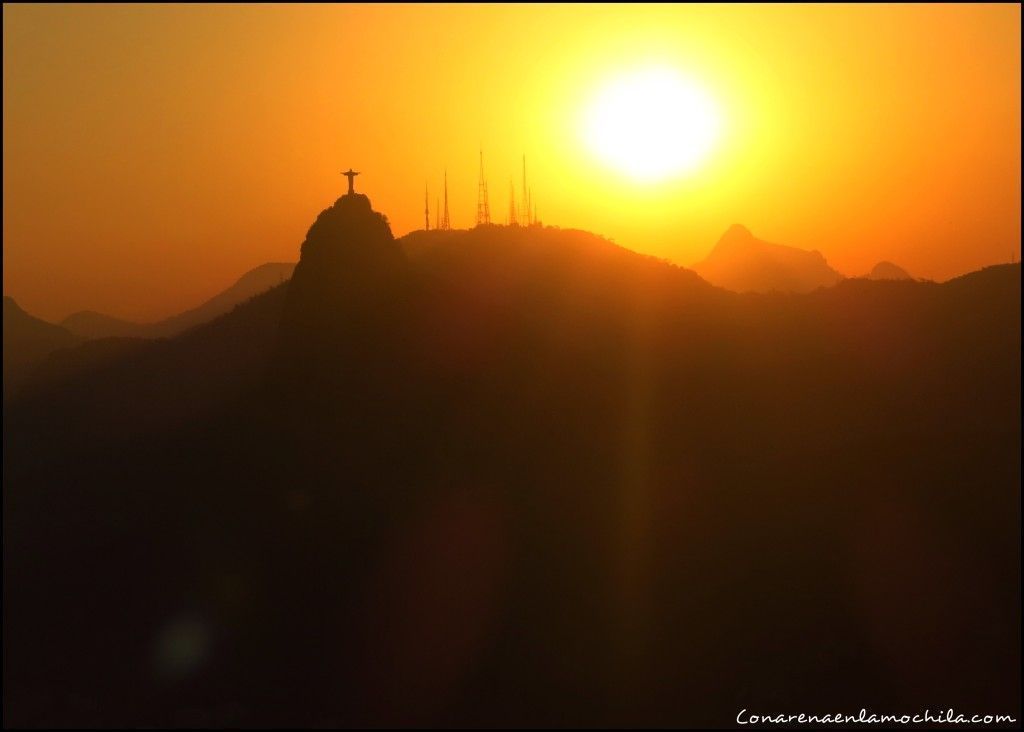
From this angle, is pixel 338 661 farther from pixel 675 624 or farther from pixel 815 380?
pixel 815 380

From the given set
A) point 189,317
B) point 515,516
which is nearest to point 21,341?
point 515,516

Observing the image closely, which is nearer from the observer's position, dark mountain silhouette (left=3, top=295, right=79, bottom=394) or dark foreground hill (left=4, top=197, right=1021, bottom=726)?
dark foreground hill (left=4, top=197, right=1021, bottom=726)

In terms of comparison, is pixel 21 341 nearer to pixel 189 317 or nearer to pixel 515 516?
pixel 515 516

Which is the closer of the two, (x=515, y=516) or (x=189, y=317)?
(x=515, y=516)

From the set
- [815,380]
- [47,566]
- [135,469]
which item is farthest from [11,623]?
[815,380]

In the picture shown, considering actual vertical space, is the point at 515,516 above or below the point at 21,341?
below
